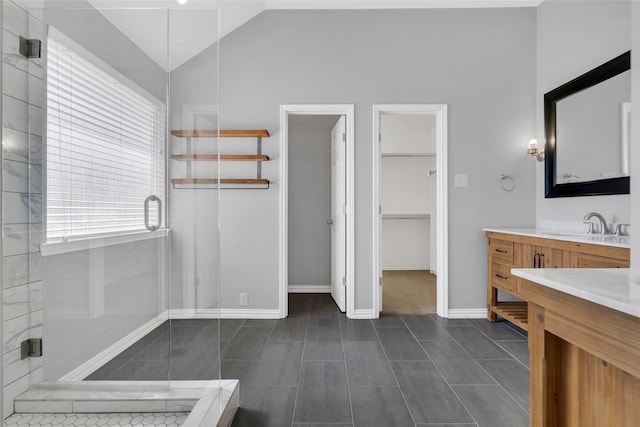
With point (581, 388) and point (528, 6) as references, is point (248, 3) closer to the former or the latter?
point (528, 6)

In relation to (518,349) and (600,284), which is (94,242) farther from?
(518,349)

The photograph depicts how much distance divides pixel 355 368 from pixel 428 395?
476 millimetres

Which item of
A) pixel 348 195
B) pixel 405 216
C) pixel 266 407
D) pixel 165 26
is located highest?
pixel 165 26

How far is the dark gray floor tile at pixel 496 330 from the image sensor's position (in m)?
2.57

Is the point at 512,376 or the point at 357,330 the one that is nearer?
the point at 512,376

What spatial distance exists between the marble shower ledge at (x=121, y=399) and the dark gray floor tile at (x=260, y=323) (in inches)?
53.7

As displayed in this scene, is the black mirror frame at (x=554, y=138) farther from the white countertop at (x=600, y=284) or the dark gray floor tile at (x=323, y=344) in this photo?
the dark gray floor tile at (x=323, y=344)

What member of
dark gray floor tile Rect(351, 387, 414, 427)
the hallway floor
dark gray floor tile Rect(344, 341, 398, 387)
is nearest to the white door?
the hallway floor

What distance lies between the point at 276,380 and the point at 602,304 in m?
1.72

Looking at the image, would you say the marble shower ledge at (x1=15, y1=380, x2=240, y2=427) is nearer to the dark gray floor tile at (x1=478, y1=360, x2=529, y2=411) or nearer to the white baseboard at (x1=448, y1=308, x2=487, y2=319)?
the dark gray floor tile at (x1=478, y1=360, x2=529, y2=411)

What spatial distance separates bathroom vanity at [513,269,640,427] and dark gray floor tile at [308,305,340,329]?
2007 millimetres

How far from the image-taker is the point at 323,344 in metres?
2.45

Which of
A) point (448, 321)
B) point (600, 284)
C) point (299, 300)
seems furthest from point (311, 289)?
point (600, 284)

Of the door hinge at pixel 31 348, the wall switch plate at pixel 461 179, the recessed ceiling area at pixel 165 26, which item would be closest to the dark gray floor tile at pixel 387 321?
the wall switch plate at pixel 461 179
